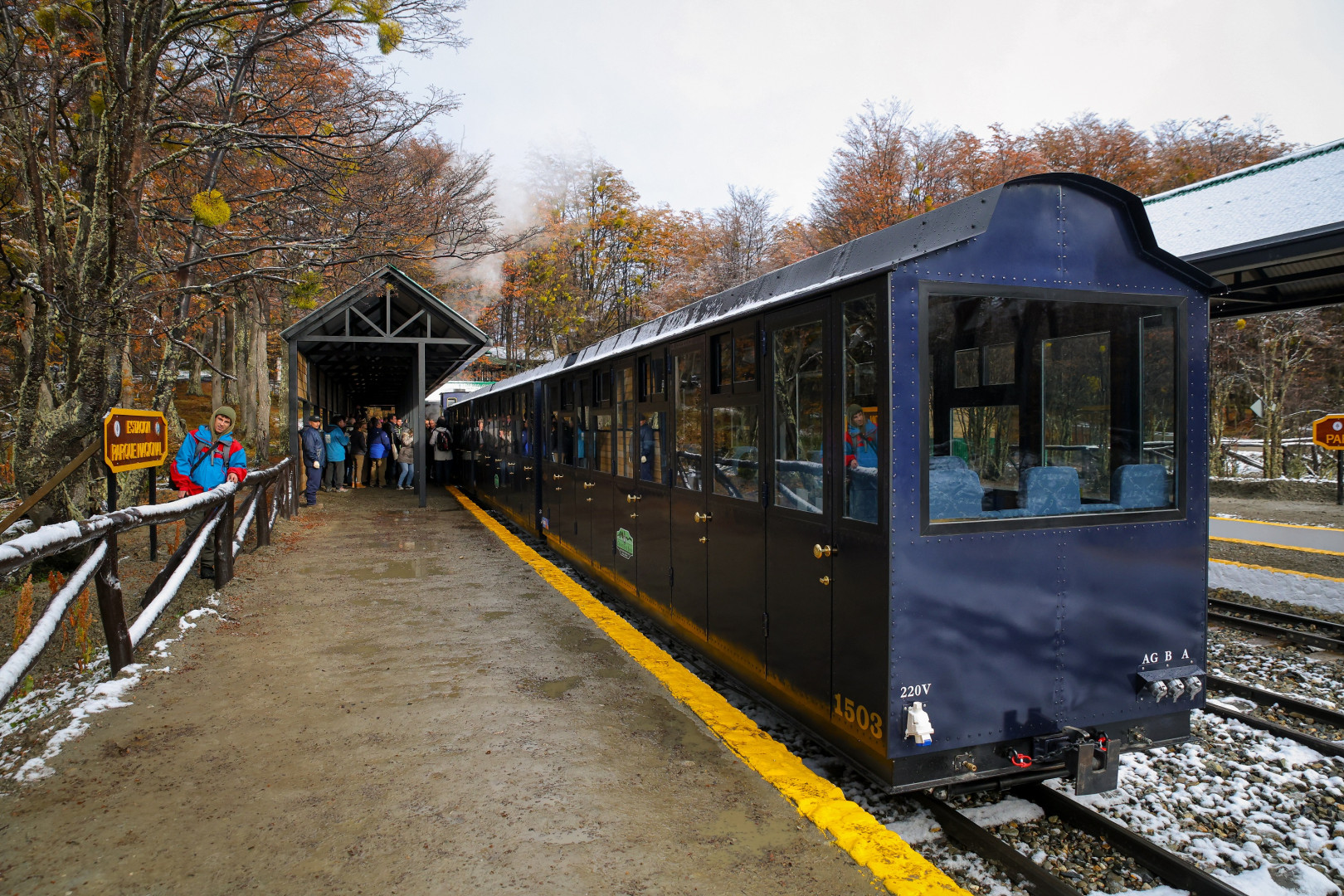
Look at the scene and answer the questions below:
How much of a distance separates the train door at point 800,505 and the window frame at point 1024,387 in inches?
19.0

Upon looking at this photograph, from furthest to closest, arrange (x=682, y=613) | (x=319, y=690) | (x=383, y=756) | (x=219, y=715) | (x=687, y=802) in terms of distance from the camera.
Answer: (x=682, y=613), (x=319, y=690), (x=219, y=715), (x=383, y=756), (x=687, y=802)

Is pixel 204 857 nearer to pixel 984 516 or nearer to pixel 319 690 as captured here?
pixel 319 690

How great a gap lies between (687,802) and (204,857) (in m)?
1.78

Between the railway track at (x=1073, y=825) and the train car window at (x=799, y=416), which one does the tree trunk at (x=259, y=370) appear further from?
Answer: the railway track at (x=1073, y=825)

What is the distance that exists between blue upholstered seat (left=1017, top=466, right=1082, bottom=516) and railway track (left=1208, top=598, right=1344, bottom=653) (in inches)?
185

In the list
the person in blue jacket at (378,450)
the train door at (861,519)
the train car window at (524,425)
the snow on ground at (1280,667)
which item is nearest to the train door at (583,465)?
the train car window at (524,425)

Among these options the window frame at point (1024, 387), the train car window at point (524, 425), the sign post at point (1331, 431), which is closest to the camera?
the window frame at point (1024, 387)

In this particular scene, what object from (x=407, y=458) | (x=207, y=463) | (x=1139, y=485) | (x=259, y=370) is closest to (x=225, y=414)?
(x=207, y=463)

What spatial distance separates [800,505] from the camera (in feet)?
12.8

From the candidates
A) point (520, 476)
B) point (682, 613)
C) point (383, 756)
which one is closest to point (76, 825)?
point (383, 756)

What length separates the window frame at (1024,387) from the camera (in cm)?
320

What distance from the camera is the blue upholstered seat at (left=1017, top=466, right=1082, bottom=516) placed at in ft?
11.3

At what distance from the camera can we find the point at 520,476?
461 inches

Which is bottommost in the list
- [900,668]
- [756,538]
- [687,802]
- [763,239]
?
[687,802]
